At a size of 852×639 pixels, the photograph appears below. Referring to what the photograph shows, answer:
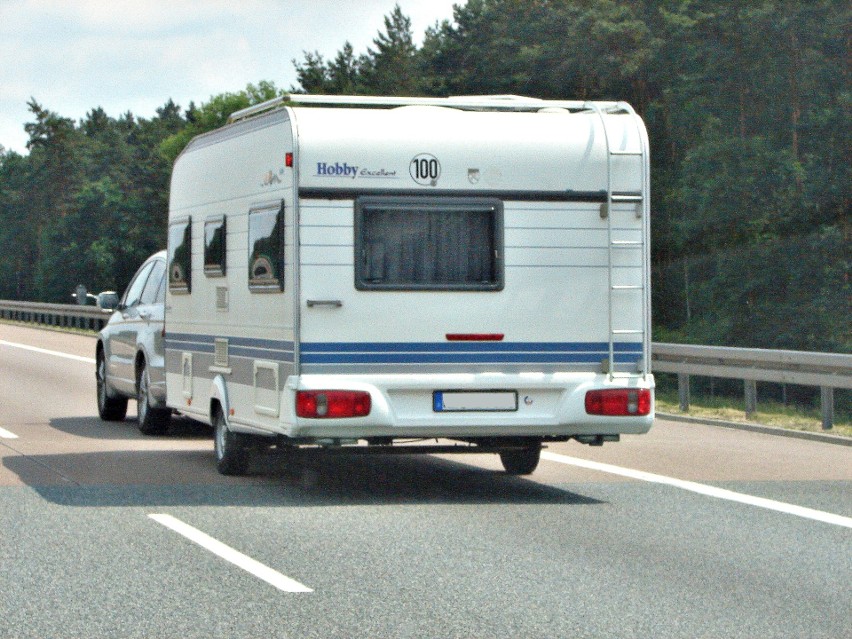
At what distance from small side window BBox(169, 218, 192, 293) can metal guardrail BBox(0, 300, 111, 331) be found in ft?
80.8

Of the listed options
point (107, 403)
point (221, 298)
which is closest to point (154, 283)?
point (107, 403)

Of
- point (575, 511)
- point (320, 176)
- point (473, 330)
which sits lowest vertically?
point (575, 511)

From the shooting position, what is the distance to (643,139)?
11.4m

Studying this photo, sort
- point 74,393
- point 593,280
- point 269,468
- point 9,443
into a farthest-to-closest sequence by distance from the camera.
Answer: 1. point 74,393
2. point 9,443
3. point 269,468
4. point 593,280

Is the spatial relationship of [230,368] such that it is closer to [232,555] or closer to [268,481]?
[268,481]

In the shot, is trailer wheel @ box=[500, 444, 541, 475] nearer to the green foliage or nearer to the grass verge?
the grass verge

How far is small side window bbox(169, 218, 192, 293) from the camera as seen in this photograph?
13.3m

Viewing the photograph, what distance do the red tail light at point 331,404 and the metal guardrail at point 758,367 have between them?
651 centimetres

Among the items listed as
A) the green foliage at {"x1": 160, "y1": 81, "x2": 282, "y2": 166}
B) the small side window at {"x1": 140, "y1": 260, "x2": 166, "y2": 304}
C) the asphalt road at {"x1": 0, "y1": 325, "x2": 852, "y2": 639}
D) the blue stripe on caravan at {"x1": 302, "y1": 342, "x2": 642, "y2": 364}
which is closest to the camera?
the asphalt road at {"x1": 0, "y1": 325, "x2": 852, "y2": 639}

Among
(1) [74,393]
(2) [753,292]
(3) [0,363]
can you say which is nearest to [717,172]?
(2) [753,292]

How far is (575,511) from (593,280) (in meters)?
1.71

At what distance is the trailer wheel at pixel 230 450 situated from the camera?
12227mm

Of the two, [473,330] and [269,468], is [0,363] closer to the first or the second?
[269,468]

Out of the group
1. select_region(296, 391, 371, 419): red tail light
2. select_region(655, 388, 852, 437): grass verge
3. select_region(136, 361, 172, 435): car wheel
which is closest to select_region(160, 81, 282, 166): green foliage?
select_region(655, 388, 852, 437): grass verge
